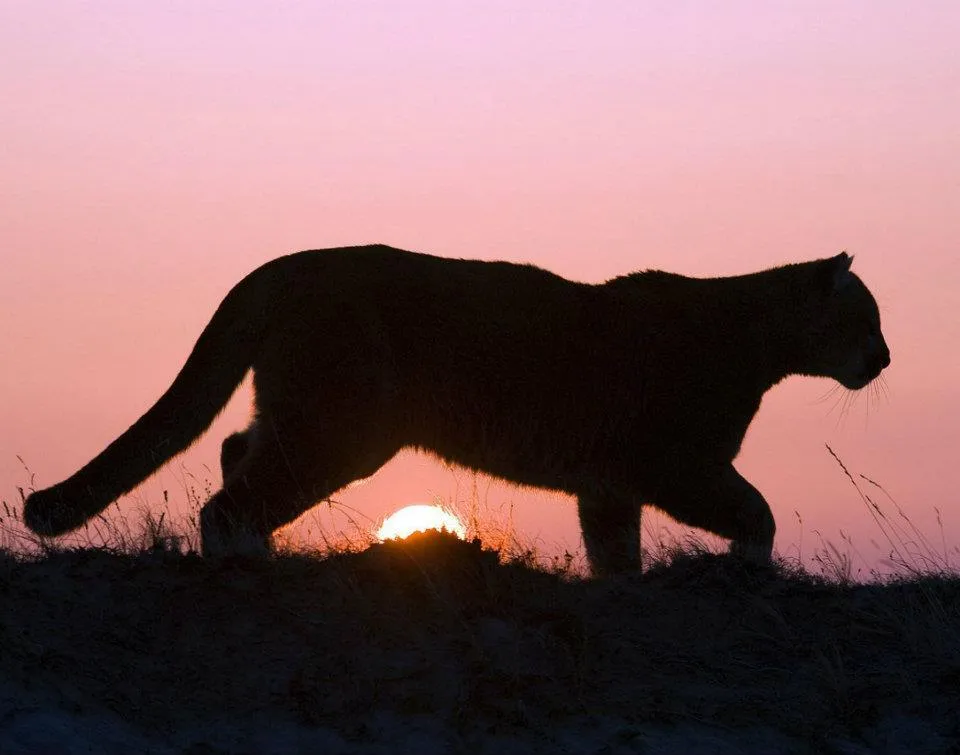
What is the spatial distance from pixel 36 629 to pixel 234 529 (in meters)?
1.46

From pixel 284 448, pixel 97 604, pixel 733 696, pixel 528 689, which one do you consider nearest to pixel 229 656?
pixel 97 604

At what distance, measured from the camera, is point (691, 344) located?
8375 millimetres

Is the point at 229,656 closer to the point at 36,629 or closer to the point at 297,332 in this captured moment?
the point at 36,629

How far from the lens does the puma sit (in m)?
6.91

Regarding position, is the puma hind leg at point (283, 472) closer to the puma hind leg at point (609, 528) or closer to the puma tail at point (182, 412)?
the puma tail at point (182, 412)

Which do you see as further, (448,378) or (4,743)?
(448,378)

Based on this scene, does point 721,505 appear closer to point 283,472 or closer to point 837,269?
point 837,269

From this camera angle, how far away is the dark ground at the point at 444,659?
16.1ft

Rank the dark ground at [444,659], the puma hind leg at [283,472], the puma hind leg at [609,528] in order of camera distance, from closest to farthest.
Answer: the dark ground at [444,659], the puma hind leg at [283,472], the puma hind leg at [609,528]

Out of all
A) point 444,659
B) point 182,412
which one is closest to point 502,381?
point 182,412

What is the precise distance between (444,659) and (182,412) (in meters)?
2.48

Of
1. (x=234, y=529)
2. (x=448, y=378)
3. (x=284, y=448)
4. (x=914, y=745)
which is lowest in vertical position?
(x=914, y=745)

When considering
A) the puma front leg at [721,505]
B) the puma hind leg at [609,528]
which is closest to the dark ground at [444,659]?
the puma front leg at [721,505]

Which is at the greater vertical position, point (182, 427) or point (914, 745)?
point (182, 427)
